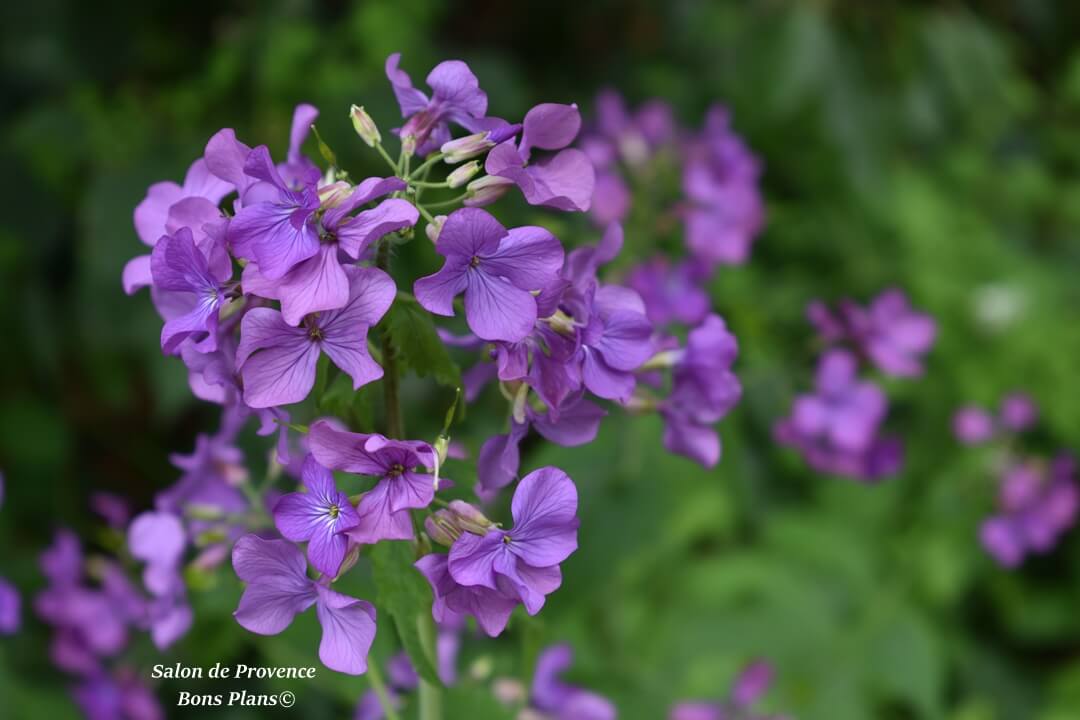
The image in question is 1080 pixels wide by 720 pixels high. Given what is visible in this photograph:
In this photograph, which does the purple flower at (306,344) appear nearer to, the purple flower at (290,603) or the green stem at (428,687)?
the purple flower at (290,603)

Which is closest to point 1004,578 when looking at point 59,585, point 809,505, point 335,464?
point 809,505

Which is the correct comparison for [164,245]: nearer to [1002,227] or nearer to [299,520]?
[299,520]

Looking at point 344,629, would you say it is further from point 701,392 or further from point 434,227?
point 701,392

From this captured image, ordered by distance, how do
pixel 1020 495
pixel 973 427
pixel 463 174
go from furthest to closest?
pixel 973 427, pixel 1020 495, pixel 463 174

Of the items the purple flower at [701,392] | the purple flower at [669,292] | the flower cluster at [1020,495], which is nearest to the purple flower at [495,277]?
the purple flower at [701,392]

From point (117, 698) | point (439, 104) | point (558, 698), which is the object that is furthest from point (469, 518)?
point (117, 698)
